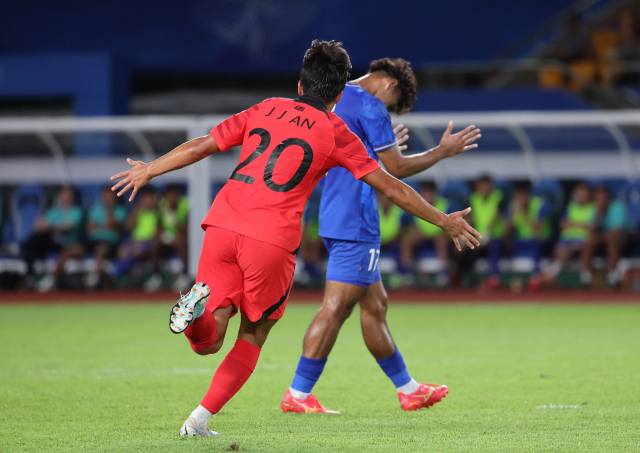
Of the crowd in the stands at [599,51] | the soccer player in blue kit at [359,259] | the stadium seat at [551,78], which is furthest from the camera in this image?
the crowd in the stands at [599,51]

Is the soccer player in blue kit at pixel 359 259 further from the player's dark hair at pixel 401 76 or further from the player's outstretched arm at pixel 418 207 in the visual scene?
the player's outstretched arm at pixel 418 207

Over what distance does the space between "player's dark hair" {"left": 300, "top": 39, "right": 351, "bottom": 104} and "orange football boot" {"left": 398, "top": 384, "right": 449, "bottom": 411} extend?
169 cm

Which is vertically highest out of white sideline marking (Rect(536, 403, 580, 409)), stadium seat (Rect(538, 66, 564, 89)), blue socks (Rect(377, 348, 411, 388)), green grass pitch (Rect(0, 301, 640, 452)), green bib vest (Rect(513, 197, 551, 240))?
stadium seat (Rect(538, 66, 564, 89))

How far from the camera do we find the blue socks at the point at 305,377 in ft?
13.7

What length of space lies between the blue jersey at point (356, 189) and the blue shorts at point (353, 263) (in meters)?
0.04

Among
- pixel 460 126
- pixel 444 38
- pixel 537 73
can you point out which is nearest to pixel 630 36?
pixel 537 73

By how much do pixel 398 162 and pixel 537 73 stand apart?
1276 centimetres

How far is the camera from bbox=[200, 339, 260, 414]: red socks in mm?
3395

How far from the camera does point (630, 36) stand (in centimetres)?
1759

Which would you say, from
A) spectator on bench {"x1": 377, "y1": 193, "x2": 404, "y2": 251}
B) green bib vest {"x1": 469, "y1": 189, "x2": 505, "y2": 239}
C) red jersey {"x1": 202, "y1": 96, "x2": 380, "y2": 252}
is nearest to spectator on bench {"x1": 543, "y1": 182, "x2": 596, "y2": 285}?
green bib vest {"x1": 469, "y1": 189, "x2": 505, "y2": 239}

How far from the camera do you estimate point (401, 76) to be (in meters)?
4.52

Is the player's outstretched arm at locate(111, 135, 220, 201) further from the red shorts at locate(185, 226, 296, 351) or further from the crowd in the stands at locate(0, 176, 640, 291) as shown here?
the crowd in the stands at locate(0, 176, 640, 291)

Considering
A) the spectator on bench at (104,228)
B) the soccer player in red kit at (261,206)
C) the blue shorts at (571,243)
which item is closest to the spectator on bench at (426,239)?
the blue shorts at (571,243)

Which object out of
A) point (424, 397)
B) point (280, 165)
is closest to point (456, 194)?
point (424, 397)
